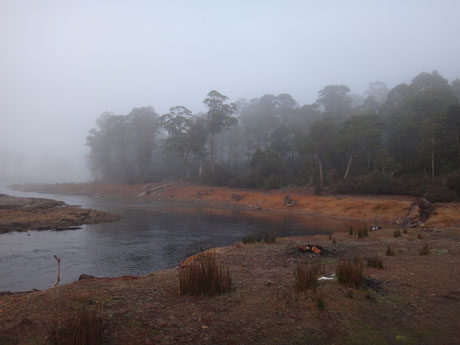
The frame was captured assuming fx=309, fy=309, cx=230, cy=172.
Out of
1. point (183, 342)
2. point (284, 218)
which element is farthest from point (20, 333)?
point (284, 218)

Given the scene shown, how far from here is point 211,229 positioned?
71.3 ft

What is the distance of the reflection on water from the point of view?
11625 millimetres

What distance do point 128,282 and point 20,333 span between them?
11.0 feet

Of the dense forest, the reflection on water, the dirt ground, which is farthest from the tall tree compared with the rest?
the dirt ground

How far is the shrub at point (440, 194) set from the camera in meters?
24.5

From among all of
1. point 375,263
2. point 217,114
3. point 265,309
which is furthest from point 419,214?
point 217,114

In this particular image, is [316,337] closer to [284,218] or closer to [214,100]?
[284,218]

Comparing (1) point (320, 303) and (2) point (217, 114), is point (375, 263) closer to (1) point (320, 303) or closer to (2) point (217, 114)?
(1) point (320, 303)

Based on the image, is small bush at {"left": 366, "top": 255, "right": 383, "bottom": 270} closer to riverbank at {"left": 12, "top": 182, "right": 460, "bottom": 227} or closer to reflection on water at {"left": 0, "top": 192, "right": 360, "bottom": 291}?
reflection on water at {"left": 0, "top": 192, "right": 360, "bottom": 291}

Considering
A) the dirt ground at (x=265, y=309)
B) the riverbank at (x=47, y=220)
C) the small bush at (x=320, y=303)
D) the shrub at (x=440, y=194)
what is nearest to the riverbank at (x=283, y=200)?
the shrub at (x=440, y=194)

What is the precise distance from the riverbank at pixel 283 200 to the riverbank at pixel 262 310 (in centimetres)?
1658

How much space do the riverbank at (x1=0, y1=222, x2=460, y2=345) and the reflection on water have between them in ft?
13.4

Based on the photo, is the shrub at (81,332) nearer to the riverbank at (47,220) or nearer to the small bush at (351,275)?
the small bush at (351,275)

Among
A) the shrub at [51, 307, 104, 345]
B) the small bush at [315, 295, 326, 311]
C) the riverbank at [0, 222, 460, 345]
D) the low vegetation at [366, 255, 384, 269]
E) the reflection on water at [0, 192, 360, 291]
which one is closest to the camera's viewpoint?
the shrub at [51, 307, 104, 345]
